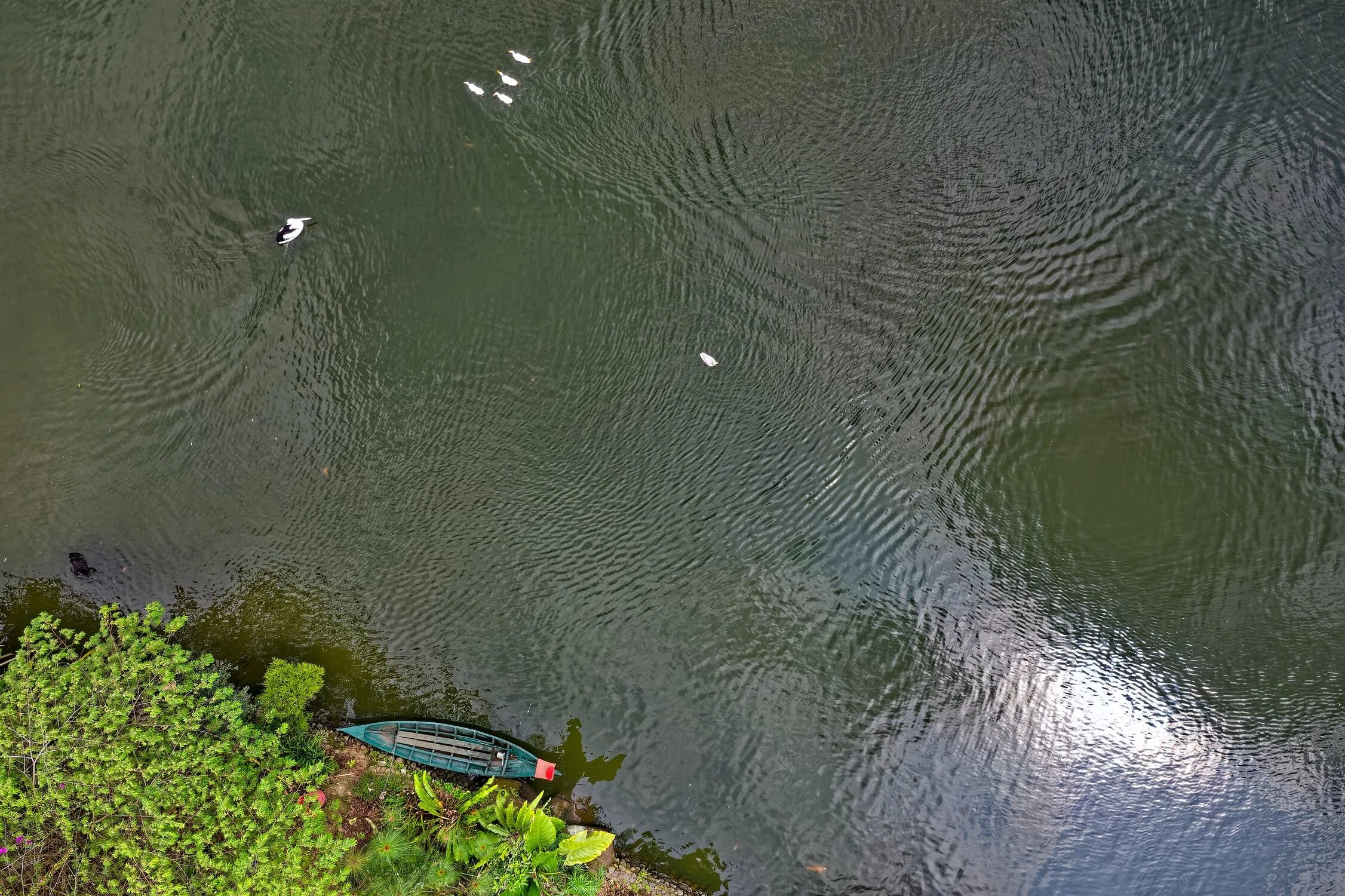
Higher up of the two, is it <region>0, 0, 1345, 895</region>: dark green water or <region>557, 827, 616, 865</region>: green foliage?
<region>0, 0, 1345, 895</region>: dark green water

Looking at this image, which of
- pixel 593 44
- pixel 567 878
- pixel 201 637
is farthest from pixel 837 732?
pixel 593 44

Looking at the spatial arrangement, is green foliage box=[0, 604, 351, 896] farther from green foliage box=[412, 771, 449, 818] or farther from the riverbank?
green foliage box=[412, 771, 449, 818]

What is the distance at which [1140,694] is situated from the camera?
7375 millimetres

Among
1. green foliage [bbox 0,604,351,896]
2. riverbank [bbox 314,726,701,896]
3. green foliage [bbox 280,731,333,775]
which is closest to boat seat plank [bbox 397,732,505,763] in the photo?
riverbank [bbox 314,726,701,896]

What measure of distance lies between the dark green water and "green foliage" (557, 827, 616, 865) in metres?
0.50

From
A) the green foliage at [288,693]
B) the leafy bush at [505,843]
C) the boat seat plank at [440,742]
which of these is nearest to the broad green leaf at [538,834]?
the leafy bush at [505,843]

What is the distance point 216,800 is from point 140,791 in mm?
564

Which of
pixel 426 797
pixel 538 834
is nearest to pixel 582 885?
pixel 538 834

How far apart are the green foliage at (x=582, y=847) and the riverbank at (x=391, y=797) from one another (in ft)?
1.29

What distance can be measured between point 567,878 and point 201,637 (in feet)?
14.0

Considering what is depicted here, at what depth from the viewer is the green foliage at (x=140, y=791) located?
600 centimetres

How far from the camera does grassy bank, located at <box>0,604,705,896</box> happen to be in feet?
19.8

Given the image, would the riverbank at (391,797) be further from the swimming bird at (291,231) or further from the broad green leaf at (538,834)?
the swimming bird at (291,231)

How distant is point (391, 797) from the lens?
7105 mm
